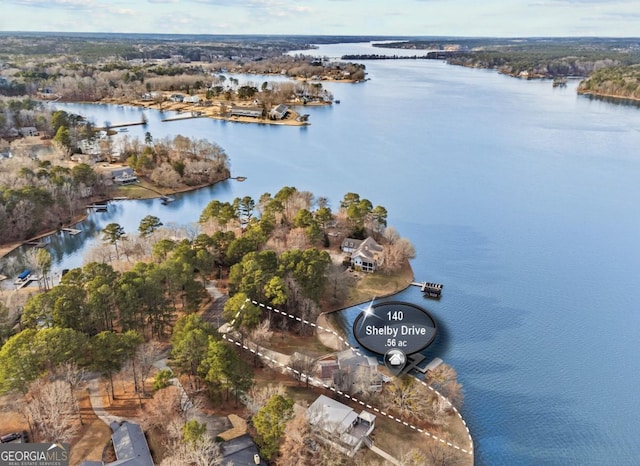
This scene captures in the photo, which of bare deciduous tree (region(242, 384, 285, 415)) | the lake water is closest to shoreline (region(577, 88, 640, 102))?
the lake water

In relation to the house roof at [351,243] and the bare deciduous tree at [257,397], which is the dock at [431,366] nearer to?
the bare deciduous tree at [257,397]

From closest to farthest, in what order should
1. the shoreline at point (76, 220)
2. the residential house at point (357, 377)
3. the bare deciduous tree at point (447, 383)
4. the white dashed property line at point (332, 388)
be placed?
the white dashed property line at point (332, 388) → the residential house at point (357, 377) → the bare deciduous tree at point (447, 383) → the shoreline at point (76, 220)

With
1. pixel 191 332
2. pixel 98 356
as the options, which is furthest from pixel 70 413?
pixel 191 332

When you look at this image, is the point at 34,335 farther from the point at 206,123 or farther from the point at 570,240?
the point at 206,123

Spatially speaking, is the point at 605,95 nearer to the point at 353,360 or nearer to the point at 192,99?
the point at 192,99

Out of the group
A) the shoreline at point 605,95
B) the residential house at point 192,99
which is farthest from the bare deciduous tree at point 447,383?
the shoreline at point 605,95

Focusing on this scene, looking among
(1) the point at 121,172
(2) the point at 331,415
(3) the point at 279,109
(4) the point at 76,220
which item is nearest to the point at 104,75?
(3) the point at 279,109

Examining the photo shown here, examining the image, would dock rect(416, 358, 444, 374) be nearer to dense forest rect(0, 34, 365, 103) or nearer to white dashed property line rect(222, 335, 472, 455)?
white dashed property line rect(222, 335, 472, 455)
